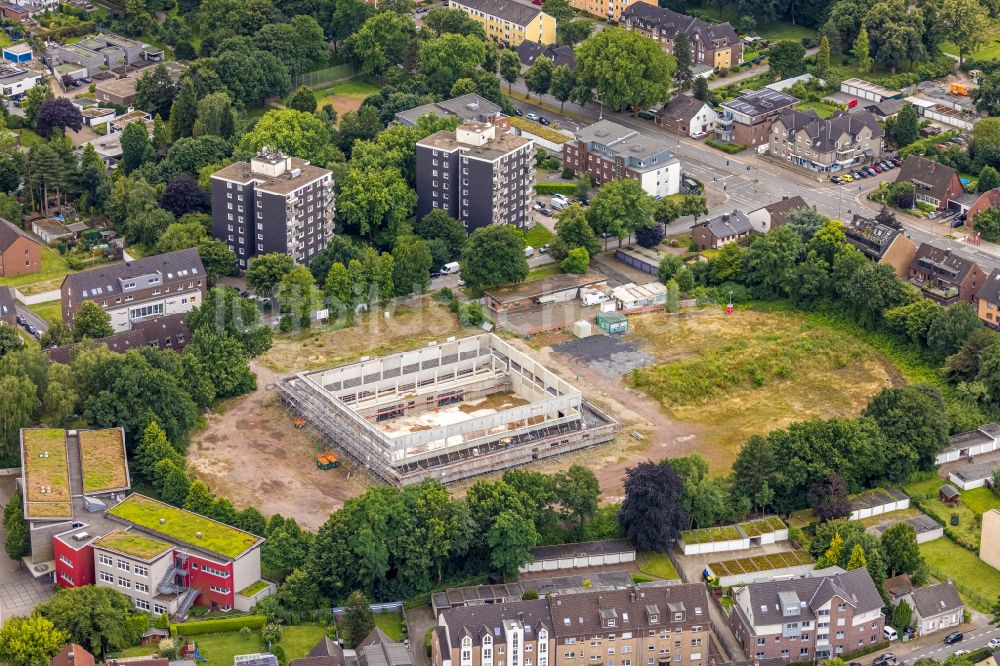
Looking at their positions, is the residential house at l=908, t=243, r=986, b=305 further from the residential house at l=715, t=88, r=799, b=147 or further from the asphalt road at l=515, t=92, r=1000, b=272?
the residential house at l=715, t=88, r=799, b=147

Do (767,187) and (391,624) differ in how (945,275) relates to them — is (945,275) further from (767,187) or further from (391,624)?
(391,624)

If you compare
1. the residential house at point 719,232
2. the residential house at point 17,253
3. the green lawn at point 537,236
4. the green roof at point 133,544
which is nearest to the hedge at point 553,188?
the green lawn at point 537,236

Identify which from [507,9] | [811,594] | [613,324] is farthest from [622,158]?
[811,594]

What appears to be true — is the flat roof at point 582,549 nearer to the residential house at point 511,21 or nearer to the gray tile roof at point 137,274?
the gray tile roof at point 137,274

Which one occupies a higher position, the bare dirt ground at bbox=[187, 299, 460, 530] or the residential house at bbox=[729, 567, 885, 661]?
the residential house at bbox=[729, 567, 885, 661]

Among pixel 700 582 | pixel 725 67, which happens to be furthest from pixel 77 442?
pixel 725 67

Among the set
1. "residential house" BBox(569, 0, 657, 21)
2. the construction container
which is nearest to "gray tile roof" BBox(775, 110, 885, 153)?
"residential house" BBox(569, 0, 657, 21)

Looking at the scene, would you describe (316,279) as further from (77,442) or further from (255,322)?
(77,442)
